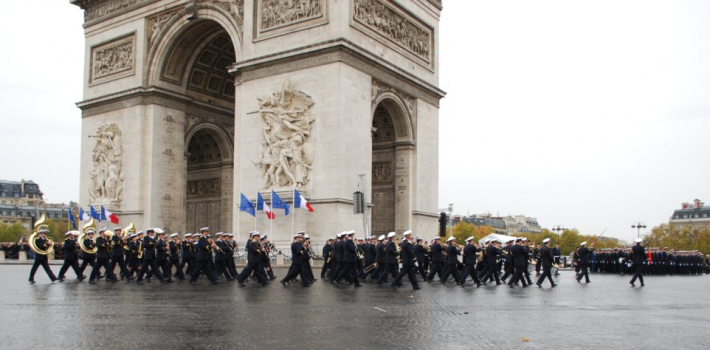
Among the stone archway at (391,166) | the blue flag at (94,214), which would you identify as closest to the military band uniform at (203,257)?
the stone archway at (391,166)

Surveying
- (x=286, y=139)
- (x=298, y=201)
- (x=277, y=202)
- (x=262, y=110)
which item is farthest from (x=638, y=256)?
(x=262, y=110)

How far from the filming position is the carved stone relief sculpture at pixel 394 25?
29656mm

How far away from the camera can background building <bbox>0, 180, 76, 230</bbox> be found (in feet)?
391

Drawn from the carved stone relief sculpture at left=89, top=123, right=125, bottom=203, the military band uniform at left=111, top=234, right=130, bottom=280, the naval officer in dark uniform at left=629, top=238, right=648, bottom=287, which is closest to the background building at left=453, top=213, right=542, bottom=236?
the carved stone relief sculpture at left=89, top=123, right=125, bottom=203

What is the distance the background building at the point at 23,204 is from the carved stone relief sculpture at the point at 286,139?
327 ft

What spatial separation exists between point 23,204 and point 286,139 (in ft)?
366

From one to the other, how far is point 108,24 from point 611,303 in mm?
30415

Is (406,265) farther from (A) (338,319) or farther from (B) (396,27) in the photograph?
(B) (396,27)

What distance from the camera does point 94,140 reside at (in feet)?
120

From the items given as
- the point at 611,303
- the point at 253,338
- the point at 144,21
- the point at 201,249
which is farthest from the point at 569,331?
the point at 144,21

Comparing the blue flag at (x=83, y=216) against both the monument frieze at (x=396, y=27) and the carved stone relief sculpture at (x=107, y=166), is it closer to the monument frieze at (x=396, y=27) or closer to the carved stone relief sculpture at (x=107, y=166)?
the carved stone relief sculpture at (x=107, y=166)

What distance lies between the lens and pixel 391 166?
3341 centimetres

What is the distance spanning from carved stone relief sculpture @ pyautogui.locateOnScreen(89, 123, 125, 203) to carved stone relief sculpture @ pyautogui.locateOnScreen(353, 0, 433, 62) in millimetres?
14223

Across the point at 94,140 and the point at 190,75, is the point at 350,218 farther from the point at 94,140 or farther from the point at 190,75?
the point at 94,140
